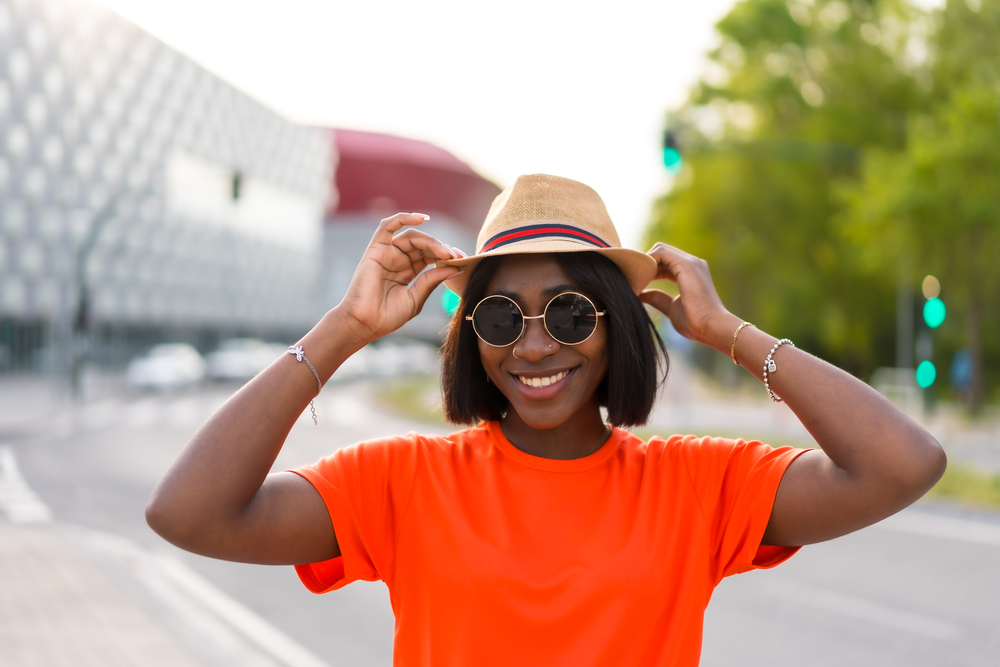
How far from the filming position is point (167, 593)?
6.62 meters

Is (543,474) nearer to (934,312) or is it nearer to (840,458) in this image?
(840,458)

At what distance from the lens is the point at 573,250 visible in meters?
1.92

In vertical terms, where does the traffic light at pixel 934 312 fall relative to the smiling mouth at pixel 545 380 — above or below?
below

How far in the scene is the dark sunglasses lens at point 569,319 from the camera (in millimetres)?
1922

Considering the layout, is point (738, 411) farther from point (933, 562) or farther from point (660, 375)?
point (660, 375)

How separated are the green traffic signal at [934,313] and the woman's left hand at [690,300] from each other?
12.0 m

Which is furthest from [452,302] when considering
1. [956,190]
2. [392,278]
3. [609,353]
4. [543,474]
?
[956,190]

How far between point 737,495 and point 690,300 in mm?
465

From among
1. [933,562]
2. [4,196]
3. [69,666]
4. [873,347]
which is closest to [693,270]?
[69,666]

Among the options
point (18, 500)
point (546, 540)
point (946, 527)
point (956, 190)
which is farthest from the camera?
point (956, 190)

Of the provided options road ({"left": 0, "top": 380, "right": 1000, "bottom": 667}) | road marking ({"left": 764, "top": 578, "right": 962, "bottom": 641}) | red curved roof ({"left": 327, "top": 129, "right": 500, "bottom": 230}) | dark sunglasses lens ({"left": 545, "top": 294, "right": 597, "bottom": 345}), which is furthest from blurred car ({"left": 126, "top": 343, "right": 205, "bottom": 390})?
red curved roof ({"left": 327, "top": 129, "right": 500, "bottom": 230})

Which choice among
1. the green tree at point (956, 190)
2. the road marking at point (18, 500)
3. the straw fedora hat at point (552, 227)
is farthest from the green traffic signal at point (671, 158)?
the straw fedora hat at point (552, 227)

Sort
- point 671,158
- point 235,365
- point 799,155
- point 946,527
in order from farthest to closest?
point 235,365 < point 799,155 < point 671,158 < point 946,527

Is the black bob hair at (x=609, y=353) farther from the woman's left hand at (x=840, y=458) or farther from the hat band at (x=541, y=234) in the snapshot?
the woman's left hand at (x=840, y=458)
